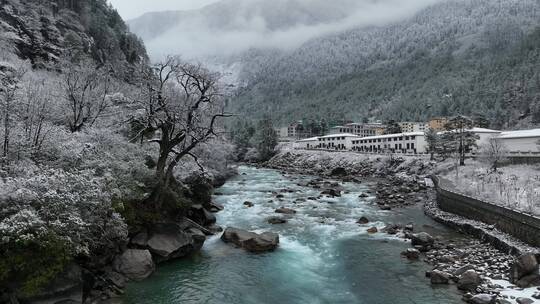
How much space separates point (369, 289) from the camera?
61.4ft

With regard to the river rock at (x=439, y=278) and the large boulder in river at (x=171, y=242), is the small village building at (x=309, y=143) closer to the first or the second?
the large boulder in river at (x=171, y=242)

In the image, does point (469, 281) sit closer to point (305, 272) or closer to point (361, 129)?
point (305, 272)

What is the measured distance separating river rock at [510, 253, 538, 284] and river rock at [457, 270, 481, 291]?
1.69 metres

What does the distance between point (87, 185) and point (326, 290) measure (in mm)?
12285

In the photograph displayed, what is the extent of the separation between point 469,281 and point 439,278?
1352 millimetres

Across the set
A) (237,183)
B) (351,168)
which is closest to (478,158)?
(351,168)

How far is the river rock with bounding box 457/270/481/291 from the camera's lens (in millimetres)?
17859

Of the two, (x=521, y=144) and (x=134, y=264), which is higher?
(x=521, y=144)

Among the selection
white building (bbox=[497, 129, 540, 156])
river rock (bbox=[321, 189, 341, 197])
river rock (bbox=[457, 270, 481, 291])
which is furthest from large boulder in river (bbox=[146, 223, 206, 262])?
white building (bbox=[497, 129, 540, 156])

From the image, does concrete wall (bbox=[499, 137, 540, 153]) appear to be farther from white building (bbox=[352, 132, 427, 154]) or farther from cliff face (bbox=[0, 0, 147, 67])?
cliff face (bbox=[0, 0, 147, 67])

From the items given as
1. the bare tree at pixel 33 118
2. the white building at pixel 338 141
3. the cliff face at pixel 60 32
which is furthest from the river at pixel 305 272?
the white building at pixel 338 141

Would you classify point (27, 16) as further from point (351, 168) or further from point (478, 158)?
point (478, 158)

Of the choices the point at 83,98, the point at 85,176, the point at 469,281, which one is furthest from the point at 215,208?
the point at 469,281

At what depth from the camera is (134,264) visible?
19.0 m
